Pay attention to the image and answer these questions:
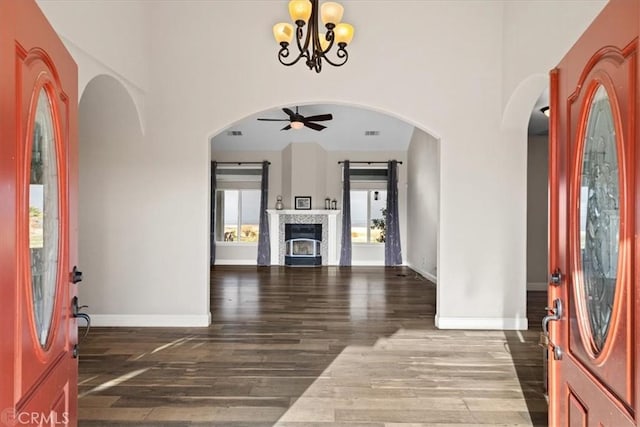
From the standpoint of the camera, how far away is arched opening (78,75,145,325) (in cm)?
429

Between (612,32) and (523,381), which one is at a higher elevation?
(612,32)

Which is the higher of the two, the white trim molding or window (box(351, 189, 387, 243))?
window (box(351, 189, 387, 243))

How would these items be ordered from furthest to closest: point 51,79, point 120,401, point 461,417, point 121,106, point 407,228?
point 407,228
point 121,106
point 120,401
point 461,417
point 51,79

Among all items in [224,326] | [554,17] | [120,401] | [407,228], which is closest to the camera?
[120,401]

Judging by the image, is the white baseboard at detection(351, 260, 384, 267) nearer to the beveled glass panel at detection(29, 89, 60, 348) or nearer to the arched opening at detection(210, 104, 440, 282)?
the arched opening at detection(210, 104, 440, 282)

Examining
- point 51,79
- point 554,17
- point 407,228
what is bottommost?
point 407,228

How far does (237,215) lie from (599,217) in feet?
30.6

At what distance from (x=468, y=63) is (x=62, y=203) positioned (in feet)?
13.3

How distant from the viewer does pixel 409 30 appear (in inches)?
169

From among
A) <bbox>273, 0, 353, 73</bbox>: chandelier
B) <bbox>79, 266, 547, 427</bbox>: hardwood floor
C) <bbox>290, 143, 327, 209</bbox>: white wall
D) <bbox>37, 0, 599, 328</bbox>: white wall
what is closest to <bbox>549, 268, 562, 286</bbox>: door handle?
<bbox>79, 266, 547, 427</bbox>: hardwood floor

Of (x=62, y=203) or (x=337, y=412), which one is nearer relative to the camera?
(x=62, y=203)

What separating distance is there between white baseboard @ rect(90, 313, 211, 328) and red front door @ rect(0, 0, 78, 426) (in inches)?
101

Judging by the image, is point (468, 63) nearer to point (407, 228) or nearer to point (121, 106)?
point (121, 106)

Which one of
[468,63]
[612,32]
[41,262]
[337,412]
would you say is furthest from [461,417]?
[468,63]
